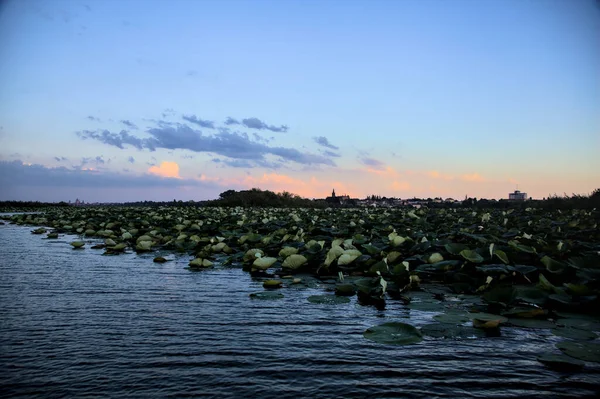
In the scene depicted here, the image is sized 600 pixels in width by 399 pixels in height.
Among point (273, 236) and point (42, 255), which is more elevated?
point (273, 236)

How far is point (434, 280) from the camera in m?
4.94

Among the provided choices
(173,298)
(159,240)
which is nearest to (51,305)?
(173,298)

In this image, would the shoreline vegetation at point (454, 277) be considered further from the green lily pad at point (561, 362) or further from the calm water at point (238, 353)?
the calm water at point (238, 353)

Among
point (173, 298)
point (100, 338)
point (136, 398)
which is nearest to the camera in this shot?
point (136, 398)

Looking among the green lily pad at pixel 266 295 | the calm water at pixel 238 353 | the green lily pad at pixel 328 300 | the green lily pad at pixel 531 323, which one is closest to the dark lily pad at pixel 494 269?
the green lily pad at pixel 531 323

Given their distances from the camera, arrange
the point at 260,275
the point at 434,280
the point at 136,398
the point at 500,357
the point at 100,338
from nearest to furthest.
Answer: the point at 136,398 < the point at 500,357 < the point at 100,338 < the point at 434,280 < the point at 260,275

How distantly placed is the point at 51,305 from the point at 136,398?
7.90 ft

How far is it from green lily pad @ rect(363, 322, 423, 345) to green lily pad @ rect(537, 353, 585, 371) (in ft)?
2.35

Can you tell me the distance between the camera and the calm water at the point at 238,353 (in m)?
2.01

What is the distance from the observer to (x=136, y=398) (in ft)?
6.18

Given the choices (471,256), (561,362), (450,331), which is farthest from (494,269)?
(561,362)

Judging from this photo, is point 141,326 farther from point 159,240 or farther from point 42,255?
point 159,240

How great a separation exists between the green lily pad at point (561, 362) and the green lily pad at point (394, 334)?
28.2 inches

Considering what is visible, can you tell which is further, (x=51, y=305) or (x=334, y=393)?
(x=51, y=305)
